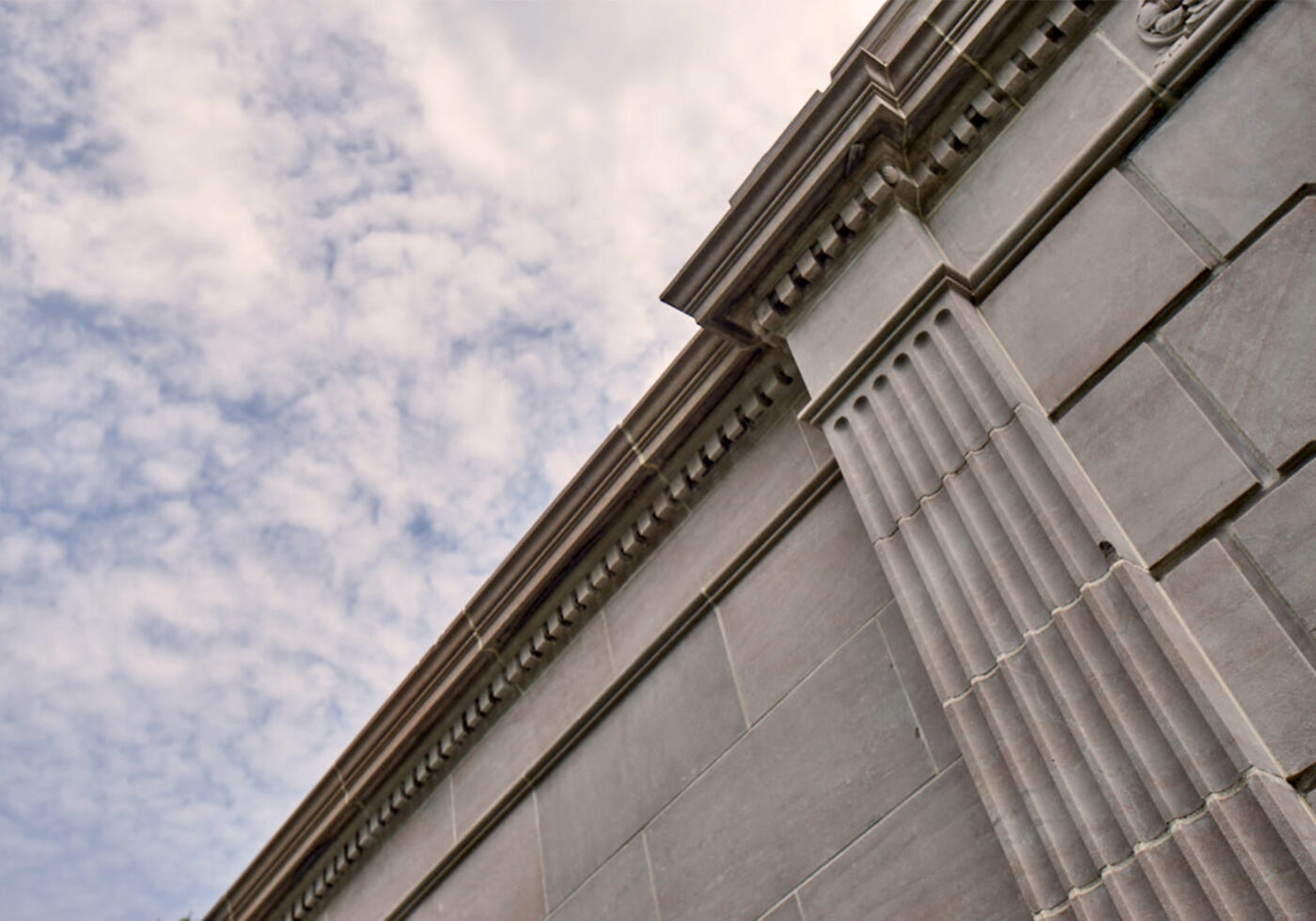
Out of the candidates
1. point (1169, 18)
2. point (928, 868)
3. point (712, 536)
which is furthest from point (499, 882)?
point (1169, 18)

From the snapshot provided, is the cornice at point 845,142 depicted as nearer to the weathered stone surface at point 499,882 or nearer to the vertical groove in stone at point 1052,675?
the vertical groove in stone at point 1052,675

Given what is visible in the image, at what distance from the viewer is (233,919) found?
11031 millimetres

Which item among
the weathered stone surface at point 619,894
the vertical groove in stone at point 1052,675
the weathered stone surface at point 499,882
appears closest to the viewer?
the vertical groove in stone at point 1052,675

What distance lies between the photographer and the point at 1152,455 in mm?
4609

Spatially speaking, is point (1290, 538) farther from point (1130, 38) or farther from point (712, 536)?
point (712, 536)

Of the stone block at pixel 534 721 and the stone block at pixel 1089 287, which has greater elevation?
the stone block at pixel 534 721

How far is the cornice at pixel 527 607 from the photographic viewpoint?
7688mm

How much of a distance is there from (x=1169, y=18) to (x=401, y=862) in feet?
27.1

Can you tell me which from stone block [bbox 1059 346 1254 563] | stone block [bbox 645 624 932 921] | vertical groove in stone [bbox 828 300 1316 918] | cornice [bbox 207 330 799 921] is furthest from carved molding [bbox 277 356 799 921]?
stone block [bbox 1059 346 1254 563]

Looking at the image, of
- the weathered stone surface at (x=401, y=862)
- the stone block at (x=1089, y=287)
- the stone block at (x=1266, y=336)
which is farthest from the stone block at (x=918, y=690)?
the weathered stone surface at (x=401, y=862)

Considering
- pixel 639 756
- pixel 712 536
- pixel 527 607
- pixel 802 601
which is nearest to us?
pixel 802 601

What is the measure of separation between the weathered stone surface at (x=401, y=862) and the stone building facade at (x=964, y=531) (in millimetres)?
235

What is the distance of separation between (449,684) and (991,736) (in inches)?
226

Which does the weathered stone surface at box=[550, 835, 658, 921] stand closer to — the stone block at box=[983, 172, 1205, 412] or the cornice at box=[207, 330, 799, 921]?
the cornice at box=[207, 330, 799, 921]
